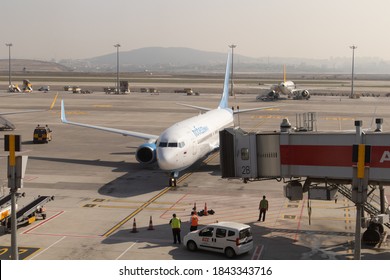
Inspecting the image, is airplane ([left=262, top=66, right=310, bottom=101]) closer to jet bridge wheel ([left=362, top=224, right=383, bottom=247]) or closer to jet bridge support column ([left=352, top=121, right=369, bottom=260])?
jet bridge wheel ([left=362, top=224, right=383, bottom=247])

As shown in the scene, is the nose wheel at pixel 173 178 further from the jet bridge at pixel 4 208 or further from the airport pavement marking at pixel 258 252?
the airport pavement marking at pixel 258 252

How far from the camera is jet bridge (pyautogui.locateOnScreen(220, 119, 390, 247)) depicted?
26.9 meters

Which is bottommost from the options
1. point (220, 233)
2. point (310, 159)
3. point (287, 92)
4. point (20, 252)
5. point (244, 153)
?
point (20, 252)

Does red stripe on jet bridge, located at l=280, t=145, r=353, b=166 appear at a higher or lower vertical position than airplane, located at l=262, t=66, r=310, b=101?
lower

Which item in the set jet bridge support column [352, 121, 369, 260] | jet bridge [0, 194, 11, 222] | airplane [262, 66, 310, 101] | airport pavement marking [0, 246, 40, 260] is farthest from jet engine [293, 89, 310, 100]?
jet bridge support column [352, 121, 369, 260]

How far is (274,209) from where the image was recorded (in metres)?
35.8

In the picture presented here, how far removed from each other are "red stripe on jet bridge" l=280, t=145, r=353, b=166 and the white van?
481 cm

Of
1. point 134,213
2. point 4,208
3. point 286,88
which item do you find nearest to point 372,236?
point 134,213

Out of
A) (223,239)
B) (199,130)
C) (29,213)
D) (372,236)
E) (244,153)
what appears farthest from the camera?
(199,130)

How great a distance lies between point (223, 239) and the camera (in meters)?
26.0

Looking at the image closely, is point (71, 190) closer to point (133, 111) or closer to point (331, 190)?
point (331, 190)

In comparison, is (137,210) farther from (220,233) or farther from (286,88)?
(286,88)

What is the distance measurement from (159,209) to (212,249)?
9607mm

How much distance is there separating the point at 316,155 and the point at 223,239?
6.81 m
